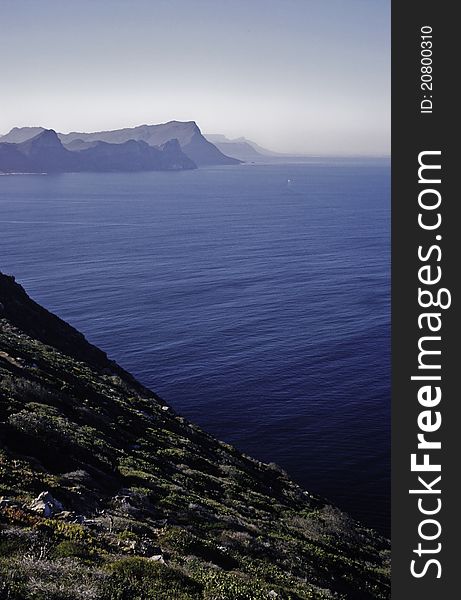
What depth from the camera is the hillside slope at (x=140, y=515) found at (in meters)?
12.7

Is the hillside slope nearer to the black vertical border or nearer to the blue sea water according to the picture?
the black vertical border

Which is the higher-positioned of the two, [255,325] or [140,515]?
[140,515]

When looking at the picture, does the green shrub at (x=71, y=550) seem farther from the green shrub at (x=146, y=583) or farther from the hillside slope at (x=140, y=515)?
the green shrub at (x=146, y=583)

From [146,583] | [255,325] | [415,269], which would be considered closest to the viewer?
[415,269]

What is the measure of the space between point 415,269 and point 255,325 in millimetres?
74316

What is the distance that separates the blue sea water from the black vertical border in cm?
3378

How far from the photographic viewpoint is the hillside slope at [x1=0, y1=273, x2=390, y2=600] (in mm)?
12734

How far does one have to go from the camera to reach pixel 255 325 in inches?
3337

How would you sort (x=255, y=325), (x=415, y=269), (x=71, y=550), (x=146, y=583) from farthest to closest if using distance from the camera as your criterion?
(x=255, y=325), (x=71, y=550), (x=146, y=583), (x=415, y=269)

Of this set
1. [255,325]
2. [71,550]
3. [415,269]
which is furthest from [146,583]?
[255,325]

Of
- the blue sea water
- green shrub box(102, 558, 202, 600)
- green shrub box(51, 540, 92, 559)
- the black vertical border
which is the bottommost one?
the blue sea water

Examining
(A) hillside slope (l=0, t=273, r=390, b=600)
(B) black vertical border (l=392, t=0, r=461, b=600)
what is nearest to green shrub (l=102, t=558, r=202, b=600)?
(A) hillside slope (l=0, t=273, r=390, b=600)

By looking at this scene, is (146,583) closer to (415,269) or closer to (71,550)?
(71,550)

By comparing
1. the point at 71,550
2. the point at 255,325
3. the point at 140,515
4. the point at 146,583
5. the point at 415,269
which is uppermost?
the point at 415,269
